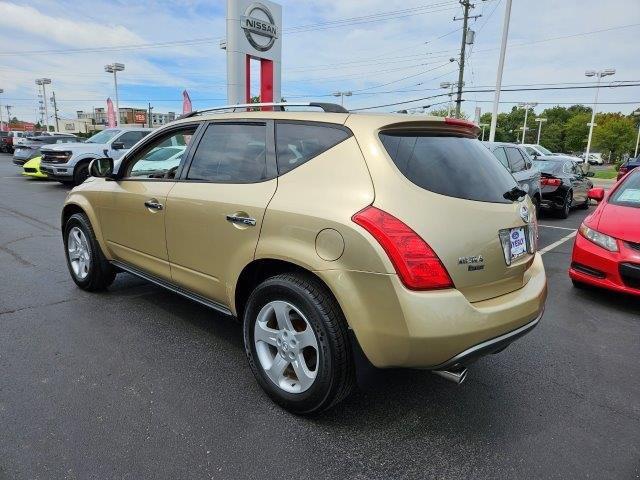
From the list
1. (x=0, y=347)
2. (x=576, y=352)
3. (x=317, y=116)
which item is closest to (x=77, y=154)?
(x=0, y=347)

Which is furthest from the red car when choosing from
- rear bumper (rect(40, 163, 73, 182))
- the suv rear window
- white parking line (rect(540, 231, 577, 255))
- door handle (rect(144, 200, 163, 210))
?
rear bumper (rect(40, 163, 73, 182))

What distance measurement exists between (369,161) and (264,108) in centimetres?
127

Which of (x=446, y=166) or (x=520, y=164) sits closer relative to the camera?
(x=446, y=166)

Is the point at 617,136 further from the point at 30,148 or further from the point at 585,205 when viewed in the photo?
the point at 30,148

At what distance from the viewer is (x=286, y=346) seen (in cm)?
265

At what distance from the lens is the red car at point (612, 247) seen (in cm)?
451

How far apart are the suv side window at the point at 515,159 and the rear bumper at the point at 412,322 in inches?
330

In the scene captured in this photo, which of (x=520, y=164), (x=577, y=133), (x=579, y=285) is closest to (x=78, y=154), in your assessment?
(x=520, y=164)

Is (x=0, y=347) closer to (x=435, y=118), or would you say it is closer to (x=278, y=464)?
(x=278, y=464)

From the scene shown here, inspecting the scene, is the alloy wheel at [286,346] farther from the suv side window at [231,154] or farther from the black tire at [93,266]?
the black tire at [93,266]

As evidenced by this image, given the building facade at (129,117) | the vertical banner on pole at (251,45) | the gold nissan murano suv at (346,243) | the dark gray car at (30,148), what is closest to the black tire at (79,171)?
the vertical banner on pole at (251,45)

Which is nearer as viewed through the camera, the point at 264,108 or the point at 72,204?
the point at 264,108

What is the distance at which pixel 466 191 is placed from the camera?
254 centimetres

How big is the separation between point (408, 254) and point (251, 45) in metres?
11.0
